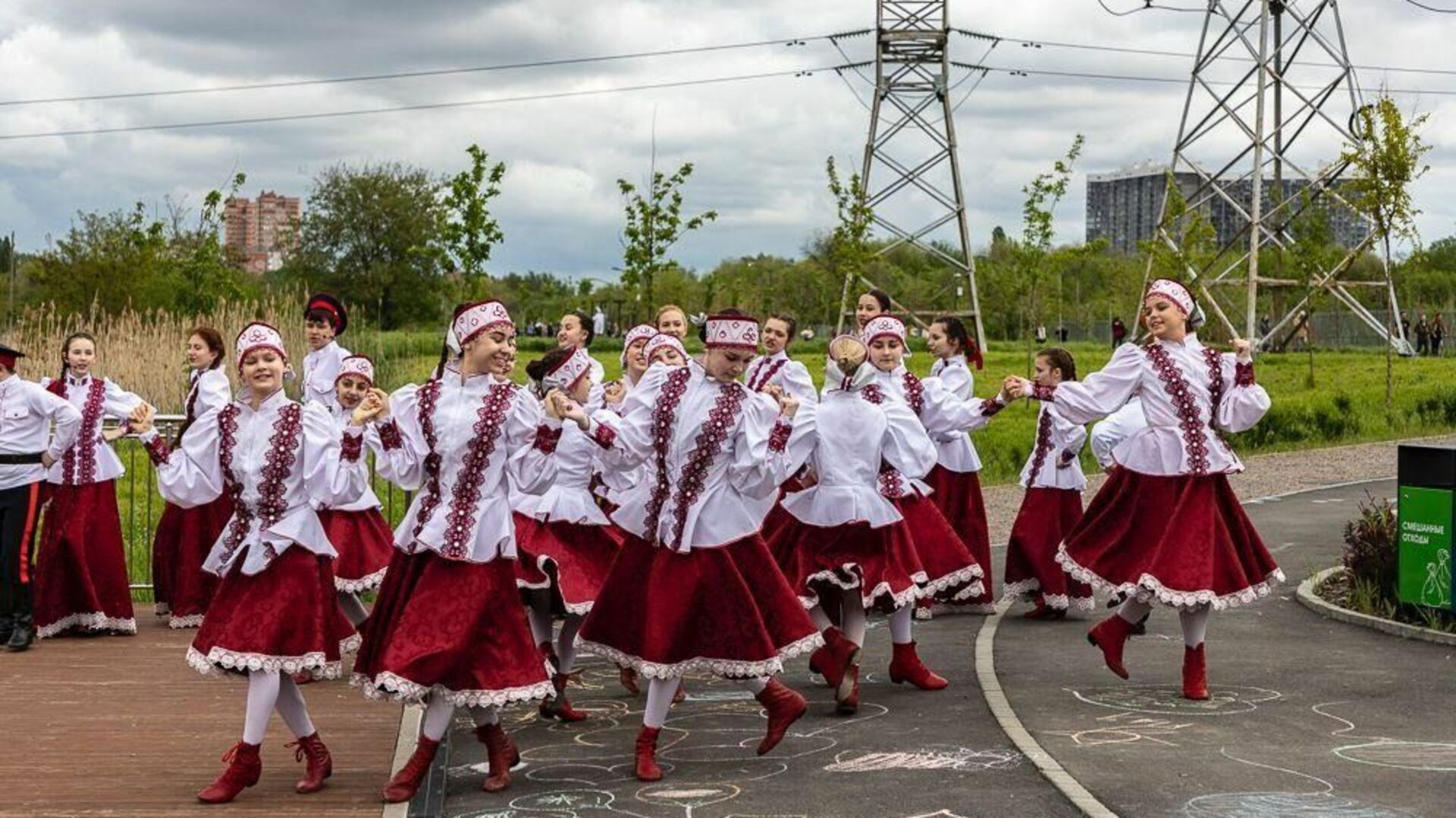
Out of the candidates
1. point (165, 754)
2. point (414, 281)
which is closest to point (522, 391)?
point (165, 754)

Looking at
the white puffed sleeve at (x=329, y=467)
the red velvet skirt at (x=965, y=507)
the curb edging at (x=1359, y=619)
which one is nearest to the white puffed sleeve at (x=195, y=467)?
the white puffed sleeve at (x=329, y=467)

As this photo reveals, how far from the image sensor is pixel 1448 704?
971cm

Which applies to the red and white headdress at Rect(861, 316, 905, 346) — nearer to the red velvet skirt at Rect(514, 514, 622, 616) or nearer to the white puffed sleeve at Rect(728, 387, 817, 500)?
the red velvet skirt at Rect(514, 514, 622, 616)

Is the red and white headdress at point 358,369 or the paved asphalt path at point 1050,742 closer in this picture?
the paved asphalt path at point 1050,742

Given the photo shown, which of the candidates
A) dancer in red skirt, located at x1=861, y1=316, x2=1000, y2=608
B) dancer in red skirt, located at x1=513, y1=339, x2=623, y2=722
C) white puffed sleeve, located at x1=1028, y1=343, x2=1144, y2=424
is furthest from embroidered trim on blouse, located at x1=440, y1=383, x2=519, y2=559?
white puffed sleeve, located at x1=1028, y1=343, x2=1144, y2=424

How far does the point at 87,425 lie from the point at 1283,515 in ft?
40.2

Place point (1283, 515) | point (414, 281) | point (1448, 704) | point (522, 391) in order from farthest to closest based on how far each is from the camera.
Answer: point (414, 281) → point (1283, 515) → point (1448, 704) → point (522, 391)

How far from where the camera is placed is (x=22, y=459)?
475 inches

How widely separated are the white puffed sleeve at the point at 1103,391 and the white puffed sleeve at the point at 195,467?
4.26 meters

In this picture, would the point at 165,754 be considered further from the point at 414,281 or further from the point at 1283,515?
the point at 414,281

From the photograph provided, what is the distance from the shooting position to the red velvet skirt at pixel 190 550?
13.1 metres

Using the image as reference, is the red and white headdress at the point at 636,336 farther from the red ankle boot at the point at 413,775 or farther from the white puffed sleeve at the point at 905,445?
the red ankle boot at the point at 413,775

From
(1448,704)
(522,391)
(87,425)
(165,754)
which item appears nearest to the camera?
(522,391)

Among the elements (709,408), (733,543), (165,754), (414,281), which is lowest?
(165,754)
